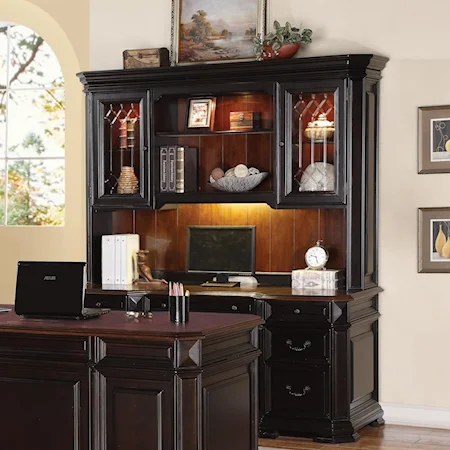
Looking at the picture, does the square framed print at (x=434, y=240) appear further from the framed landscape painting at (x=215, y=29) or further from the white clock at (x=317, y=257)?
the framed landscape painting at (x=215, y=29)

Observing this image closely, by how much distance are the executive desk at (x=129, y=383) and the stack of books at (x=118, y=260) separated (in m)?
1.83

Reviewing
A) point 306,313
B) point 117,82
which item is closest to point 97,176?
point 117,82

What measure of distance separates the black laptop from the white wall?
239 centimetres

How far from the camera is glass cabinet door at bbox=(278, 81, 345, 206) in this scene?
6043 millimetres

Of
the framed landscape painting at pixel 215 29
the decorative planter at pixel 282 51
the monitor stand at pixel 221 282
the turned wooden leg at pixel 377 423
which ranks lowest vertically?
the turned wooden leg at pixel 377 423

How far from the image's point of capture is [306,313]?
5887 mm

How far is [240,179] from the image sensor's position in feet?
20.8

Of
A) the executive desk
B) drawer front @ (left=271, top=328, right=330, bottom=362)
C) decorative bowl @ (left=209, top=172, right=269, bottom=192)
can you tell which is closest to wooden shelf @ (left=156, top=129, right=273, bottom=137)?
decorative bowl @ (left=209, top=172, right=269, bottom=192)

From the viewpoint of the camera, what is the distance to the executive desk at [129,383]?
427 centimetres

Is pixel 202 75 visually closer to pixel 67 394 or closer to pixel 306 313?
pixel 306 313

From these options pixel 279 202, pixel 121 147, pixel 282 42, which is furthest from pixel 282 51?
pixel 121 147

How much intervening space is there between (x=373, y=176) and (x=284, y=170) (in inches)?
22.9

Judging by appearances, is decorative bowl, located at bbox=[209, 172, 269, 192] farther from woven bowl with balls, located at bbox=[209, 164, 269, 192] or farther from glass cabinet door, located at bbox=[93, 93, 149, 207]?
glass cabinet door, located at bbox=[93, 93, 149, 207]

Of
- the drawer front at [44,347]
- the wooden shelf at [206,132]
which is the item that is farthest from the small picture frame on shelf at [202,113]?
the drawer front at [44,347]
